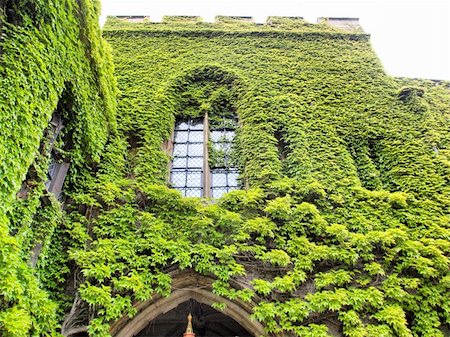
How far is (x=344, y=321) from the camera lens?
597cm

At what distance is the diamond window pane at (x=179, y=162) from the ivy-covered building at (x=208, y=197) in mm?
51

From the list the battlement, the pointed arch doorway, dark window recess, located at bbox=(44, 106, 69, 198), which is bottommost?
the pointed arch doorway

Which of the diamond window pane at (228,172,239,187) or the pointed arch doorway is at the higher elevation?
the diamond window pane at (228,172,239,187)

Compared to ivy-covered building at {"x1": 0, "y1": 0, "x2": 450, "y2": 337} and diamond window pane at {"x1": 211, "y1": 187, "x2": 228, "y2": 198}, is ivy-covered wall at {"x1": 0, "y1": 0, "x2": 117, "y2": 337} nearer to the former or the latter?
ivy-covered building at {"x1": 0, "y1": 0, "x2": 450, "y2": 337}

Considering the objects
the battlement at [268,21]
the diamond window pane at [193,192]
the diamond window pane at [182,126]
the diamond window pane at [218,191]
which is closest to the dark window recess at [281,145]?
the diamond window pane at [218,191]

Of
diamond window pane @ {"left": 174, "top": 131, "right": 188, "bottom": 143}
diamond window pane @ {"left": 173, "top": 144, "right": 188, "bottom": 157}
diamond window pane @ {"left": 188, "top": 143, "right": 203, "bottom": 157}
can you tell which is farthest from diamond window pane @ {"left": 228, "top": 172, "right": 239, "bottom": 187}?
diamond window pane @ {"left": 174, "top": 131, "right": 188, "bottom": 143}

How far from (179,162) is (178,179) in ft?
1.56

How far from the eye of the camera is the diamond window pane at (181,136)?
9484mm

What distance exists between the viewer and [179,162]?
901 cm

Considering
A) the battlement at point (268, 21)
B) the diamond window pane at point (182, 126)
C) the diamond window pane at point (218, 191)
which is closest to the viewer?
the diamond window pane at point (218, 191)

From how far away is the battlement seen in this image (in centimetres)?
1257

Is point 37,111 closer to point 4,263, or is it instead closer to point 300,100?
point 4,263

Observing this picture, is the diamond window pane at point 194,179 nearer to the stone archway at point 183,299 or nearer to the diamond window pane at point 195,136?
the diamond window pane at point 195,136

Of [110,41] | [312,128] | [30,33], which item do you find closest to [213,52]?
[110,41]
